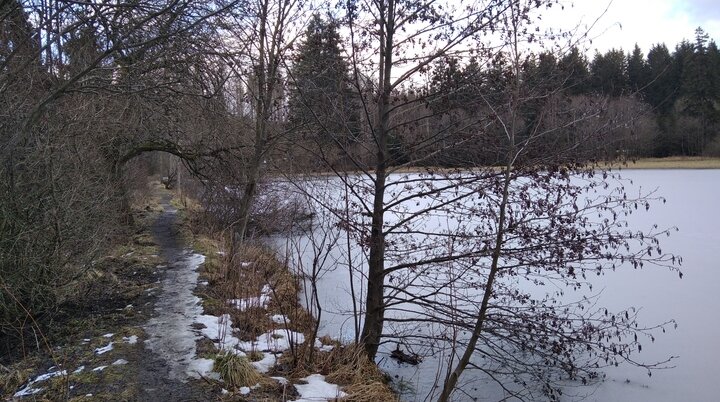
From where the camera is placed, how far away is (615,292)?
10.4m

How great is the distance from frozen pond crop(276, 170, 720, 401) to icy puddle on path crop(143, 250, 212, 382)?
5.42 feet

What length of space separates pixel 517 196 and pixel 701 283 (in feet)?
25.5

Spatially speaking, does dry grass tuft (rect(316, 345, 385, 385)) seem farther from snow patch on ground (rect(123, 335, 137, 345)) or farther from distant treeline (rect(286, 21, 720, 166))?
distant treeline (rect(286, 21, 720, 166))

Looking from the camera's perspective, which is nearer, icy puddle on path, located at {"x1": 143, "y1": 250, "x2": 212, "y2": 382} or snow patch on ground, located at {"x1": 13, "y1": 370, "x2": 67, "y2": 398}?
snow patch on ground, located at {"x1": 13, "y1": 370, "x2": 67, "y2": 398}

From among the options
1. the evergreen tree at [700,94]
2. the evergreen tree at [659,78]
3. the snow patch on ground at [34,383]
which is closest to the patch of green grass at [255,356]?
the snow patch on ground at [34,383]

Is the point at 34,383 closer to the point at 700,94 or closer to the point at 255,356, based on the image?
the point at 255,356

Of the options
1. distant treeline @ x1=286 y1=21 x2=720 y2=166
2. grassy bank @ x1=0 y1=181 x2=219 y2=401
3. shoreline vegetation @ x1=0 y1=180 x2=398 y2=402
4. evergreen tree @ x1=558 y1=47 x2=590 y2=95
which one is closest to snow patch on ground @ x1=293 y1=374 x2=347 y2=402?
shoreline vegetation @ x1=0 y1=180 x2=398 y2=402

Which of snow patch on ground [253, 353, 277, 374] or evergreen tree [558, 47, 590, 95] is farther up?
evergreen tree [558, 47, 590, 95]

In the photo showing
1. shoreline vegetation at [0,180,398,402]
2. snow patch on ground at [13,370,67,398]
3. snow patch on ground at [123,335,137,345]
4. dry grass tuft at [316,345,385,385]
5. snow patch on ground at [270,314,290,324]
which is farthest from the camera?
snow patch on ground at [270,314,290,324]

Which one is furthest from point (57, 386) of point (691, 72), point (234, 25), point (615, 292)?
point (691, 72)

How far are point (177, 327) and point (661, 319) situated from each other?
7658mm

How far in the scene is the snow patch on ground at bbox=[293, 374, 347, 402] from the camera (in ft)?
16.7

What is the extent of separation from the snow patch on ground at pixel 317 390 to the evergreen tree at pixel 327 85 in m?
2.73

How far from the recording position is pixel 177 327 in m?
6.71
